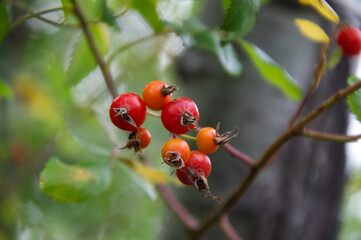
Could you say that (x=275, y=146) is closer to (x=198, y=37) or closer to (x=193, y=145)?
(x=198, y=37)

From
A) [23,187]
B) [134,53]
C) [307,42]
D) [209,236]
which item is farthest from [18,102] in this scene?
[307,42]

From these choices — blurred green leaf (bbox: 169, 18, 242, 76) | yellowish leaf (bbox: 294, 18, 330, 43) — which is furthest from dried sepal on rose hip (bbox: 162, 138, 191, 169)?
yellowish leaf (bbox: 294, 18, 330, 43)

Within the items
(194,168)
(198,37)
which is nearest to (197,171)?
(194,168)

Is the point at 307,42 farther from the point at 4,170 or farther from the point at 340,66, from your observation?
the point at 4,170

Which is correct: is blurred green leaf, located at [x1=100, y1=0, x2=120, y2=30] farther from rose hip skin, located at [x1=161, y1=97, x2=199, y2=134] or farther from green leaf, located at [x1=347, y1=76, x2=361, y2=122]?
green leaf, located at [x1=347, y1=76, x2=361, y2=122]

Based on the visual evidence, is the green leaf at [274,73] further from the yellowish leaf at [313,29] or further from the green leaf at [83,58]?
the green leaf at [83,58]

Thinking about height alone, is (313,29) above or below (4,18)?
above

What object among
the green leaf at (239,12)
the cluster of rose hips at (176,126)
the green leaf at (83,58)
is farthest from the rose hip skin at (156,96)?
the green leaf at (83,58)
